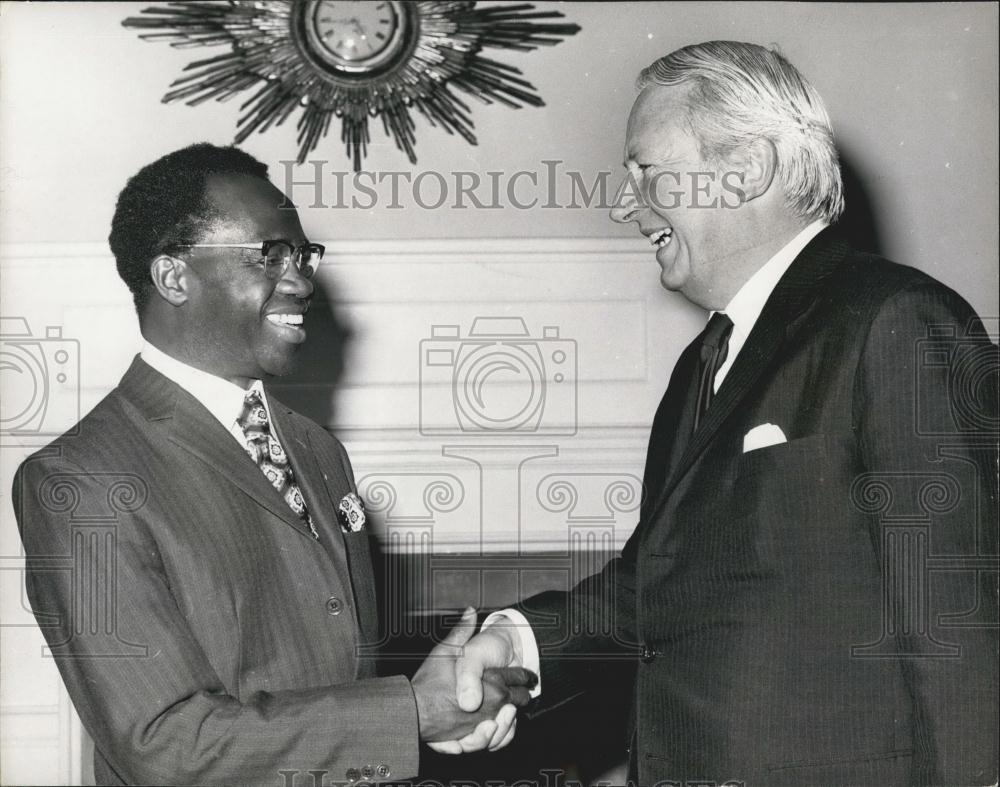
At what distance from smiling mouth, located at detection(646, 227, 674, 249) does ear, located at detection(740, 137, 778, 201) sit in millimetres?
210

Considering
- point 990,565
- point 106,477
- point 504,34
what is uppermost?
point 504,34

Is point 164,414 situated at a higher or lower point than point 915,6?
lower

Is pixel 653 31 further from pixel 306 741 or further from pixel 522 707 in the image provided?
pixel 306 741

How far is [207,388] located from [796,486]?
46.0 inches

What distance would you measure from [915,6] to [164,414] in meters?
2.80

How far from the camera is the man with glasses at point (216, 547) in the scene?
199 centimetres

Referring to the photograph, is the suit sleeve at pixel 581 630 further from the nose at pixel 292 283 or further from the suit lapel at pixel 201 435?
the nose at pixel 292 283

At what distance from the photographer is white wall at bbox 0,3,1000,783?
3518 millimetres

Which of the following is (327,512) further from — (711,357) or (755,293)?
(755,293)

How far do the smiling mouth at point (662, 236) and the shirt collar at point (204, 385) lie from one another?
3.11 ft

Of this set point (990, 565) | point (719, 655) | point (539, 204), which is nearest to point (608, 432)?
point (539, 204)

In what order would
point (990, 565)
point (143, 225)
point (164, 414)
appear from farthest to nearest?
point (143, 225), point (164, 414), point (990, 565)

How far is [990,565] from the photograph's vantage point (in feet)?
6.02
